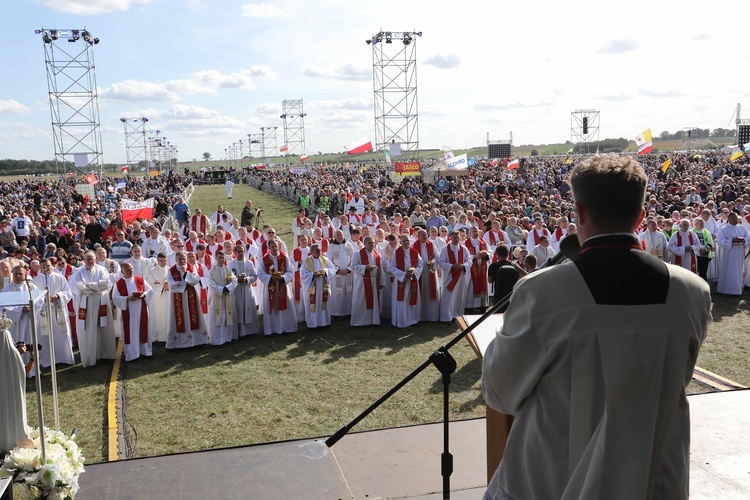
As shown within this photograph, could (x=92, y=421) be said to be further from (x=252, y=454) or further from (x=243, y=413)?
(x=252, y=454)

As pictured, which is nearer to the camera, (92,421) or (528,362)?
(528,362)

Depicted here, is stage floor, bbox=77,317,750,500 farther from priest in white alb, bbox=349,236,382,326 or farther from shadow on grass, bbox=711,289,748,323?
shadow on grass, bbox=711,289,748,323

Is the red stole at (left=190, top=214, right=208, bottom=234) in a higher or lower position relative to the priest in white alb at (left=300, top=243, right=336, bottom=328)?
higher

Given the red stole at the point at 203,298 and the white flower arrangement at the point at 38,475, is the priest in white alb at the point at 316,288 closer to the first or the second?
the red stole at the point at 203,298

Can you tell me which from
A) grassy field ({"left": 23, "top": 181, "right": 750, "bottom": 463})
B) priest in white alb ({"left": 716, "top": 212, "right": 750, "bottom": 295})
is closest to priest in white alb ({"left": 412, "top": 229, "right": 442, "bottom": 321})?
grassy field ({"left": 23, "top": 181, "right": 750, "bottom": 463})

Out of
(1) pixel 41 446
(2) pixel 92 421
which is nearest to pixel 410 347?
(2) pixel 92 421

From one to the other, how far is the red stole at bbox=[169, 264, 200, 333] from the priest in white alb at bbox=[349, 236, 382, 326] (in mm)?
3066

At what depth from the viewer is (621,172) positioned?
2.26 metres

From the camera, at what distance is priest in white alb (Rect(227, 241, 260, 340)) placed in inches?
474

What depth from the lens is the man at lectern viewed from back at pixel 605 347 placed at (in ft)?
7.23

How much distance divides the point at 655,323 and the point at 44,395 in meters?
9.56

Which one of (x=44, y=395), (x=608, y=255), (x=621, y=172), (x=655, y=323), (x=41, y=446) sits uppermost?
(x=621, y=172)

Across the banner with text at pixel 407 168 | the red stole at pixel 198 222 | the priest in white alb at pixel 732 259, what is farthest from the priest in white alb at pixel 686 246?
the banner with text at pixel 407 168

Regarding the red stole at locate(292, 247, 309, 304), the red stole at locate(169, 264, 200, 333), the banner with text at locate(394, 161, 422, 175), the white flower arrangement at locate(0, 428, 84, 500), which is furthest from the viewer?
the banner with text at locate(394, 161, 422, 175)
